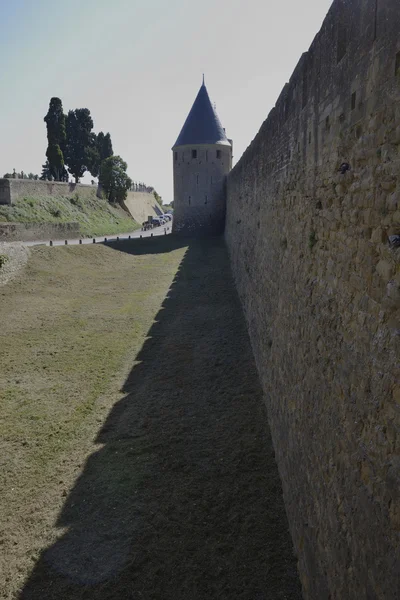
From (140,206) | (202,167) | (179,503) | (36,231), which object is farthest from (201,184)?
(179,503)

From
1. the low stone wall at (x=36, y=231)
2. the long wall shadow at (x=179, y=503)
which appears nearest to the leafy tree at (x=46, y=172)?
the low stone wall at (x=36, y=231)

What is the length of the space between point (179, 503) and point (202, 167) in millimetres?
28116

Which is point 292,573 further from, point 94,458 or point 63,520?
point 94,458

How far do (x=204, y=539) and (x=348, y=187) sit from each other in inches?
146

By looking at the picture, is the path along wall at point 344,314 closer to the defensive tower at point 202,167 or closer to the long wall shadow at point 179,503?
the long wall shadow at point 179,503

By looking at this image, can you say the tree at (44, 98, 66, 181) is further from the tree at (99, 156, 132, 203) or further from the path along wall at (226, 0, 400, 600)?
the path along wall at (226, 0, 400, 600)

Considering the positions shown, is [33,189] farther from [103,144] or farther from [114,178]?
[103,144]

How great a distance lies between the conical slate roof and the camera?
30.5 m

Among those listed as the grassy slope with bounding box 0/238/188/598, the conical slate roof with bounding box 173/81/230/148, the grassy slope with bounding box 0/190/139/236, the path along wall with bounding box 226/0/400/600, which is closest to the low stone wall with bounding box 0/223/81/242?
the grassy slope with bounding box 0/190/139/236

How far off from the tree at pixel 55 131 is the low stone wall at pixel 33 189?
7.79ft

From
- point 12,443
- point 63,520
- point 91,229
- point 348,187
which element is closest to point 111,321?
point 12,443

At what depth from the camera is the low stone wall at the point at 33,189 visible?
3008 cm

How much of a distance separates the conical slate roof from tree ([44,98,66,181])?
12374 millimetres

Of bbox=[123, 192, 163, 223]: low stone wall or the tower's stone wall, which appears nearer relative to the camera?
the tower's stone wall
